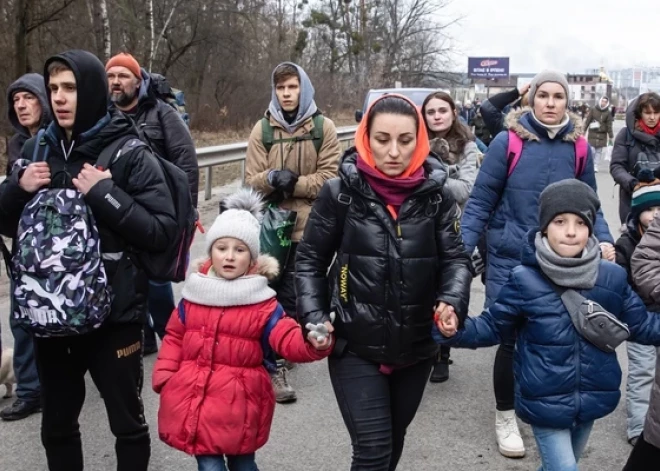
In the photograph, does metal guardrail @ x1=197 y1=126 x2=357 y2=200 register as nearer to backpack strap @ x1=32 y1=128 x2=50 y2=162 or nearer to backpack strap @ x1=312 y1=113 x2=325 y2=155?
backpack strap @ x1=312 y1=113 x2=325 y2=155

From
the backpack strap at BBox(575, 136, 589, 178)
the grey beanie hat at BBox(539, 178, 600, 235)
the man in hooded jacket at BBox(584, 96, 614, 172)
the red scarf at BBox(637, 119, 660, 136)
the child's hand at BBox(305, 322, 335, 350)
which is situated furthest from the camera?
the man in hooded jacket at BBox(584, 96, 614, 172)

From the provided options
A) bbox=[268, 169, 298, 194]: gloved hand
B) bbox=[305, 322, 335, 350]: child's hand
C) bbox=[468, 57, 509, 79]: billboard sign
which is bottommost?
bbox=[305, 322, 335, 350]: child's hand

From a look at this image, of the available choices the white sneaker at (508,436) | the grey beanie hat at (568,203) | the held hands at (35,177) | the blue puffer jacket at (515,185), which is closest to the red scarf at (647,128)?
the blue puffer jacket at (515,185)

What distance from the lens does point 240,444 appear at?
3123 millimetres

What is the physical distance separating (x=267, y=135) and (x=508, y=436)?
2491mm

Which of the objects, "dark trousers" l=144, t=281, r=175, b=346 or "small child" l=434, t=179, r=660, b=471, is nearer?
"small child" l=434, t=179, r=660, b=471

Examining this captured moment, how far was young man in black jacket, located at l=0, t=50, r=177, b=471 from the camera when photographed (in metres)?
3.01

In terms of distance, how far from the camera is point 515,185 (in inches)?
161

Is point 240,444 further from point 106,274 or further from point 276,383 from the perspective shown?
point 276,383

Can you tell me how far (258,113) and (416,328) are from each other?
Result: 101 ft

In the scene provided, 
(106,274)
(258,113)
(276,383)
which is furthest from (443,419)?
(258,113)

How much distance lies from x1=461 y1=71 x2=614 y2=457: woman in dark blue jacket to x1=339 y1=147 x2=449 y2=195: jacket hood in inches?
41.8

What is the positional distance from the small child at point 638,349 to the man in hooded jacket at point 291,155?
202cm

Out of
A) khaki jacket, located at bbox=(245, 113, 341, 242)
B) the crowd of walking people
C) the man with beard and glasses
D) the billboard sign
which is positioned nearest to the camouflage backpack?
the crowd of walking people
